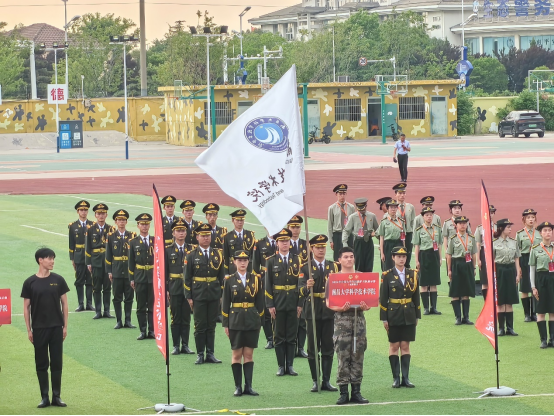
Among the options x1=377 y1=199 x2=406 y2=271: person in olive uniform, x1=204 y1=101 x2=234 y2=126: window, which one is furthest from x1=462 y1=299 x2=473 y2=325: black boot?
x1=204 y1=101 x2=234 y2=126: window

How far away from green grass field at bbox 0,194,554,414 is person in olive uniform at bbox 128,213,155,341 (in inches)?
12.9

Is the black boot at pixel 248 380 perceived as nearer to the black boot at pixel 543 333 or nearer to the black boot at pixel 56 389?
the black boot at pixel 56 389

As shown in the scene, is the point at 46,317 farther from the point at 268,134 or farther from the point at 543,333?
the point at 543,333

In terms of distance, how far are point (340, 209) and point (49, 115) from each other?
6325 cm

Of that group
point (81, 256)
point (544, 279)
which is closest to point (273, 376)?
point (544, 279)

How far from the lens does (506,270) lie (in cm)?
1510

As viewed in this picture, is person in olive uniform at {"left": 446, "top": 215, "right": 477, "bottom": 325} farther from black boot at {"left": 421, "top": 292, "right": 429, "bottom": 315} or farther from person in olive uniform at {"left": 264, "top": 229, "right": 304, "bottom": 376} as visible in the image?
person in olive uniform at {"left": 264, "top": 229, "right": 304, "bottom": 376}

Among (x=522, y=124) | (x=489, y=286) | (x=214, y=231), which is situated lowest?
(x=489, y=286)

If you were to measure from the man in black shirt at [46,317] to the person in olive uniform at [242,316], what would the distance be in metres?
1.93

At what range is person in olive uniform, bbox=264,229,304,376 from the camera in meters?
12.8

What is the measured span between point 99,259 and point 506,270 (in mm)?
6740

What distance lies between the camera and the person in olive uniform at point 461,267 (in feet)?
52.0

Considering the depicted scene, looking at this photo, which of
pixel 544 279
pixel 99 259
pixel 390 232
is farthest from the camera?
pixel 390 232

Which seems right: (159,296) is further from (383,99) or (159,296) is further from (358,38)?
(358,38)
